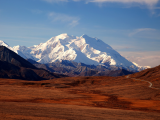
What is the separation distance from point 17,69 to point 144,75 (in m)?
128

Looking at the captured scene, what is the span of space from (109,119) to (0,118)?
41.8 ft

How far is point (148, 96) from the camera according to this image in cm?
5666

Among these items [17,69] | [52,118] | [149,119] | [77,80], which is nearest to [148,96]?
[149,119]

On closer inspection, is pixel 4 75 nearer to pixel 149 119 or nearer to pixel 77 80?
pixel 77 80

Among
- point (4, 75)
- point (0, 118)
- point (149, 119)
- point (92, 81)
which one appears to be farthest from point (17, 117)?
point (4, 75)

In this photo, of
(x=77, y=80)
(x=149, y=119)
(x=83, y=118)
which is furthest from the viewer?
(x=77, y=80)

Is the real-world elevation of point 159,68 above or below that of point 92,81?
above

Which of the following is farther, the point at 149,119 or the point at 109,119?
the point at 149,119

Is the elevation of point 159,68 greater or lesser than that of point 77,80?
greater

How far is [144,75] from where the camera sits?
99.5 metres

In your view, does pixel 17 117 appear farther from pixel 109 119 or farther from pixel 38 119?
pixel 109 119

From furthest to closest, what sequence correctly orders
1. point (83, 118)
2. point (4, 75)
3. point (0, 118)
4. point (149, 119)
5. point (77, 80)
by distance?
1. point (4, 75)
2. point (77, 80)
3. point (149, 119)
4. point (83, 118)
5. point (0, 118)

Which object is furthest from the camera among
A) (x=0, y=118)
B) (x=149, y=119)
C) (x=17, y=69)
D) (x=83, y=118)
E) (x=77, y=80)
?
(x=17, y=69)

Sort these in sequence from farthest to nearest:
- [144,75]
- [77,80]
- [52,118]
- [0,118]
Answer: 1. [77,80]
2. [144,75]
3. [52,118]
4. [0,118]
